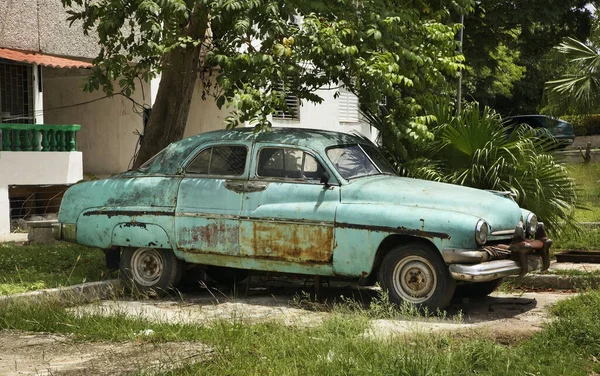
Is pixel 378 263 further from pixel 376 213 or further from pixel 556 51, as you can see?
pixel 556 51

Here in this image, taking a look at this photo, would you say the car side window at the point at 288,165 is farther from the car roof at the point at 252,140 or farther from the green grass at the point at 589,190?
the green grass at the point at 589,190

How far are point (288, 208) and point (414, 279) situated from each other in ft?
4.75

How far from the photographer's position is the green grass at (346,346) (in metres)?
6.28

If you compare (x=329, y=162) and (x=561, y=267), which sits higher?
(x=329, y=162)

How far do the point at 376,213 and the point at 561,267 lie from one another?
3.50 meters

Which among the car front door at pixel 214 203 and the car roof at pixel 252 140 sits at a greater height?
the car roof at pixel 252 140

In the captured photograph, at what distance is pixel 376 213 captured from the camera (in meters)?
9.22

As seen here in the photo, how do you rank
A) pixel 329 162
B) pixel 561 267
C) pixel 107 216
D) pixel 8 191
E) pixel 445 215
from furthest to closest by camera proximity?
pixel 8 191 < pixel 561 267 < pixel 107 216 < pixel 329 162 < pixel 445 215

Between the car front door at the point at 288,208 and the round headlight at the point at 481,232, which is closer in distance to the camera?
the round headlight at the point at 481,232

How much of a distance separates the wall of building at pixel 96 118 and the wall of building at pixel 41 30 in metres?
2.92

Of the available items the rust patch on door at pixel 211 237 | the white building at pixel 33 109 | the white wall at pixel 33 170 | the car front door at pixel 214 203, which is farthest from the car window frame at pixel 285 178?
the white wall at pixel 33 170

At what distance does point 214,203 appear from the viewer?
10039 millimetres

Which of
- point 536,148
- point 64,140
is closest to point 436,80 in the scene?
point 536,148

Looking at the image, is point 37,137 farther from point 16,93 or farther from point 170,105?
point 170,105
